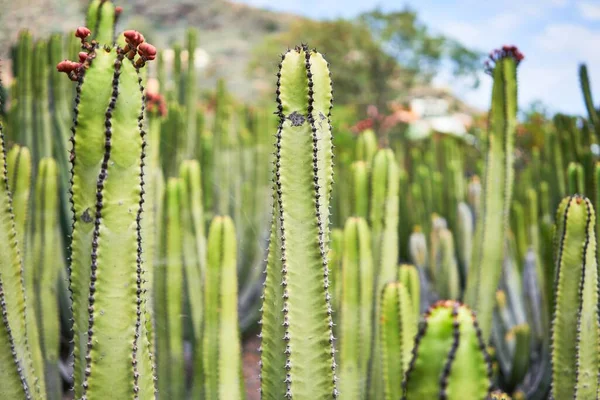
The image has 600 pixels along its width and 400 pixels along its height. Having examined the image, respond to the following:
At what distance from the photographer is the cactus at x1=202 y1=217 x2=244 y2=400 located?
6.84ft

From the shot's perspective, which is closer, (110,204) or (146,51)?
(110,204)

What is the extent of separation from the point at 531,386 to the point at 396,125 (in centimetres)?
1203

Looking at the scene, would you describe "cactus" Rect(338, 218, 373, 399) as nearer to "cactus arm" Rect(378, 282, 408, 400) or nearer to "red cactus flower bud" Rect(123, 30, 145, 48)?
"cactus arm" Rect(378, 282, 408, 400)

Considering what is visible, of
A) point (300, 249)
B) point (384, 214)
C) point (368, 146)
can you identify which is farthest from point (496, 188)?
point (300, 249)

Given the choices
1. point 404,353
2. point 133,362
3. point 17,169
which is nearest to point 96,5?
point 17,169

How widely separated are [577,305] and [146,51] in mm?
1520

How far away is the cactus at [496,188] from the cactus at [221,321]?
3.54 feet

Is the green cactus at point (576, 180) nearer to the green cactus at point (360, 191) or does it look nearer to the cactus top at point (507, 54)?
the cactus top at point (507, 54)

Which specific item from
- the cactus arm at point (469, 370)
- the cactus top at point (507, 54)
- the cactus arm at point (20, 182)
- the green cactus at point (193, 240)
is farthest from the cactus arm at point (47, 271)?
the cactus arm at point (469, 370)

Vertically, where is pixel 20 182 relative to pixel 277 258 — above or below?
above

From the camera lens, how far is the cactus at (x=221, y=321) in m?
2.09

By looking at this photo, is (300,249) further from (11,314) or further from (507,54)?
(507,54)

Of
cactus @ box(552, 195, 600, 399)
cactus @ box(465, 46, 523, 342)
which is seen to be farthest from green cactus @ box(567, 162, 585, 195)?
cactus @ box(552, 195, 600, 399)

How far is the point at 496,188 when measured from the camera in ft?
8.02
